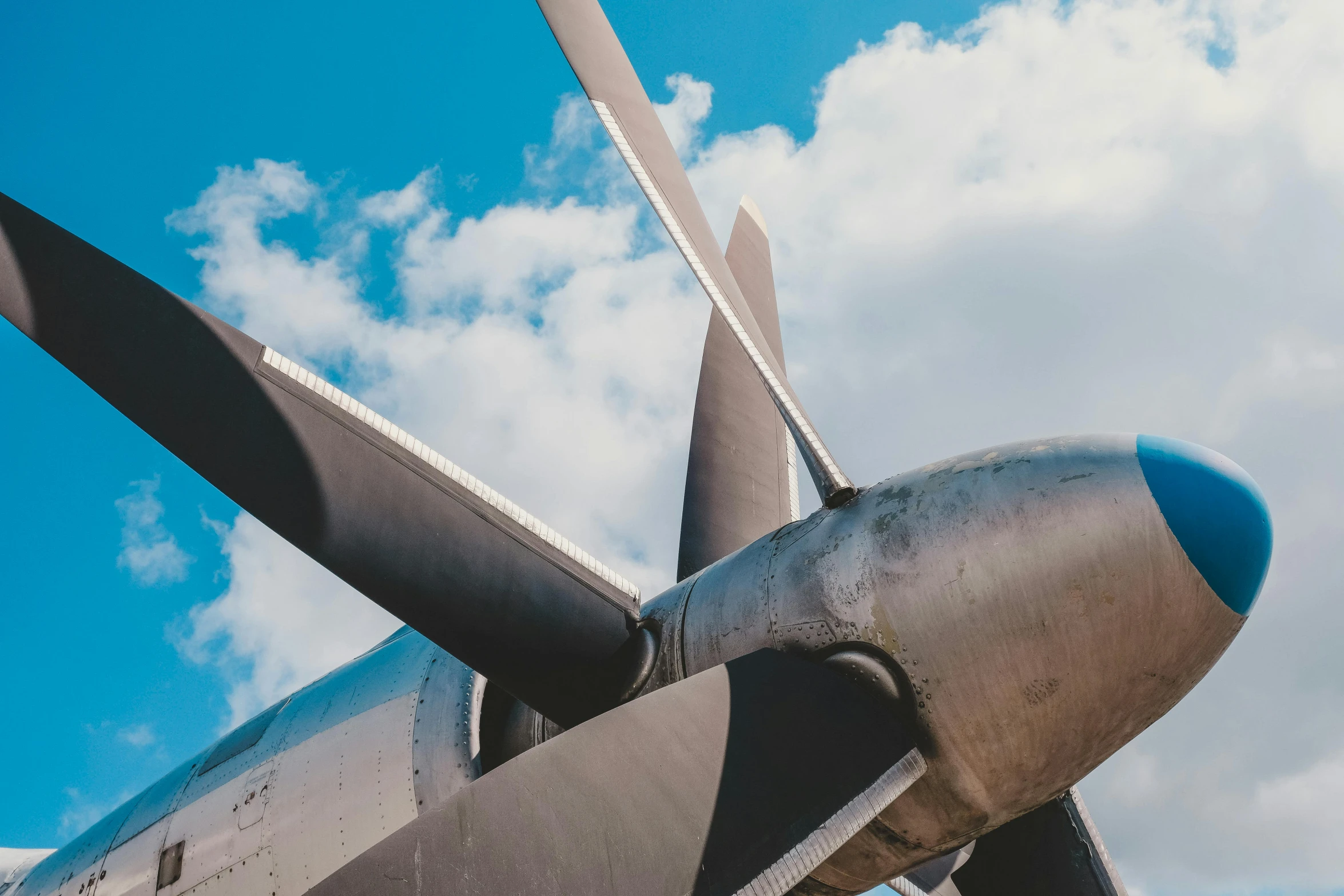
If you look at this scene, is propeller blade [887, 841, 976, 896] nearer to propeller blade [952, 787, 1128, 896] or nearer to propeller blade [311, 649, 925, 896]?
propeller blade [952, 787, 1128, 896]

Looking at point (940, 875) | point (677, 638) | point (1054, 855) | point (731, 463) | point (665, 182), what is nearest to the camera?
point (677, 638)

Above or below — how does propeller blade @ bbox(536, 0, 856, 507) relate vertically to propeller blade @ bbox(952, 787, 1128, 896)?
above

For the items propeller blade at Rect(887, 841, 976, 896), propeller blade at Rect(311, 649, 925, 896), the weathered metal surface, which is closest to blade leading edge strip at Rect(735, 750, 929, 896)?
propeller blade at Rect(311, 649, 925, 896)

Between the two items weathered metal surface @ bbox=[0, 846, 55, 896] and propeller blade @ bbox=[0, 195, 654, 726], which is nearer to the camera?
propeller blade @ bbox=[0, 195, 654, 726]

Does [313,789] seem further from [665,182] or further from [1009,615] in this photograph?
[665,182]

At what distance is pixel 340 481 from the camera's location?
17.5 feet

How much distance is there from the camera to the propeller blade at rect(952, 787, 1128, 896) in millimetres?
6836

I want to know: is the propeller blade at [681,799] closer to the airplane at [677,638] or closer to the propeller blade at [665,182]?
the airplane at [677,638]

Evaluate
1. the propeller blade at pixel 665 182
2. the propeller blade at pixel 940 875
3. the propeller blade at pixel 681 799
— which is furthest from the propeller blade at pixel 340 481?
the propeller blade at pixel 940 875

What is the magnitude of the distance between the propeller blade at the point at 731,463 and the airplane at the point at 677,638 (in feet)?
5.51

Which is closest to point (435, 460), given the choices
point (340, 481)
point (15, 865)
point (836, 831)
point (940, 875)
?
point (340, 481)

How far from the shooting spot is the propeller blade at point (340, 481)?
484 cm

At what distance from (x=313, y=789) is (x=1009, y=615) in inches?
187

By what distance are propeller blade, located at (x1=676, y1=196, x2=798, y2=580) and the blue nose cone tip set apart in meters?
3.78
